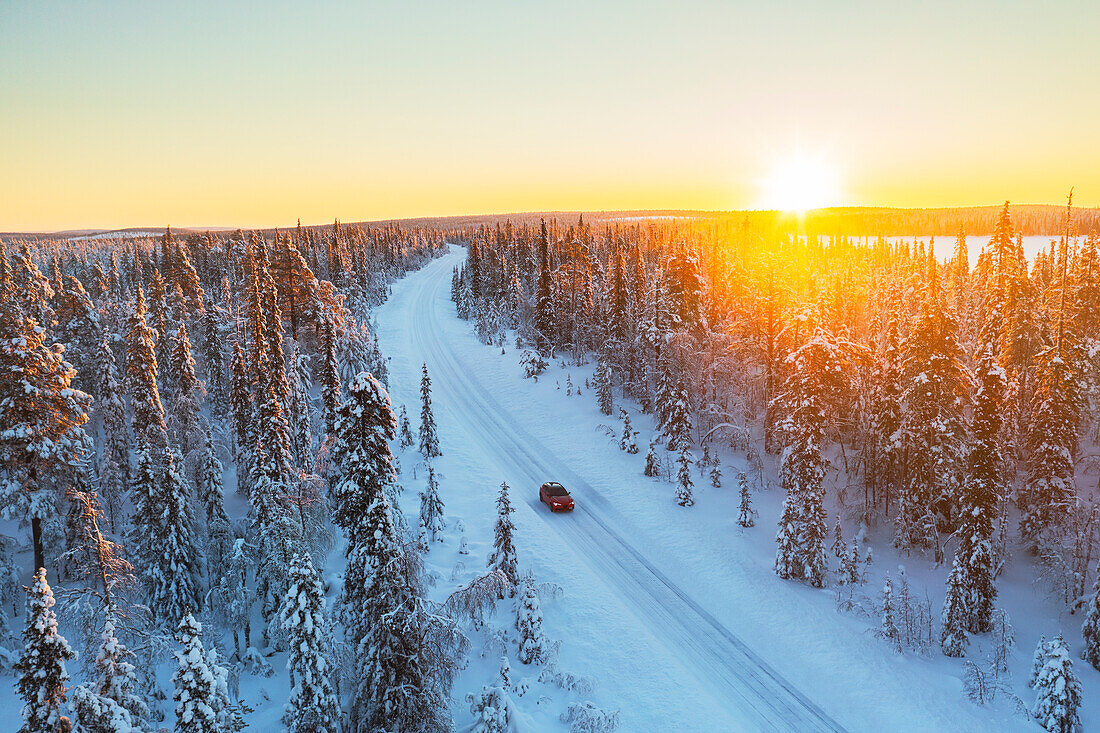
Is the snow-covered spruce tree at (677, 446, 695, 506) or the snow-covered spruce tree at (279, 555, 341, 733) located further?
the snow-covered spruce tree at (677, 446, 695, 506)

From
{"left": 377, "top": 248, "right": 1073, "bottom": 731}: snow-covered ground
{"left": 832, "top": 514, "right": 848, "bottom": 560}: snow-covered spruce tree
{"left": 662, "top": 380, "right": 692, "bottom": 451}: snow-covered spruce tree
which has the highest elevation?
{"left": 662, "top": 380, "right": 692, "bottom": 451}: snow-covered spruce tree

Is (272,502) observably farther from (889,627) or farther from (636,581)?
(889,627)

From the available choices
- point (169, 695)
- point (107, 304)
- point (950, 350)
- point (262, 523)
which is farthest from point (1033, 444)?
point (107, 304)

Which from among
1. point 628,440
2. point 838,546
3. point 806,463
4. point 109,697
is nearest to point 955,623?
point 838,546

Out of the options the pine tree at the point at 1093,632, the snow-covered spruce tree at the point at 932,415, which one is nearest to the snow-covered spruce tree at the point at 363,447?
the snow-covered spruce tree at the point at 932,415

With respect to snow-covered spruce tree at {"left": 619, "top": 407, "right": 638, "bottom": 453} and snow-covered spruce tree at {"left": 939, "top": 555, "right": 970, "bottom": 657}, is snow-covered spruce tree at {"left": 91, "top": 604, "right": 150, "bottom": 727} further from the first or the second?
snow-covered spruce tree at {"left": 619, "top": 407, "right": 638, "bottom": 453}

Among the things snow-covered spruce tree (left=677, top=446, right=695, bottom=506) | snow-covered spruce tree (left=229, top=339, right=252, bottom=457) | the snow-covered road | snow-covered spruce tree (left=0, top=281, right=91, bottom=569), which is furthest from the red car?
snow-covered spruce tree (left=0, top=281, right=91, bottom=569)
